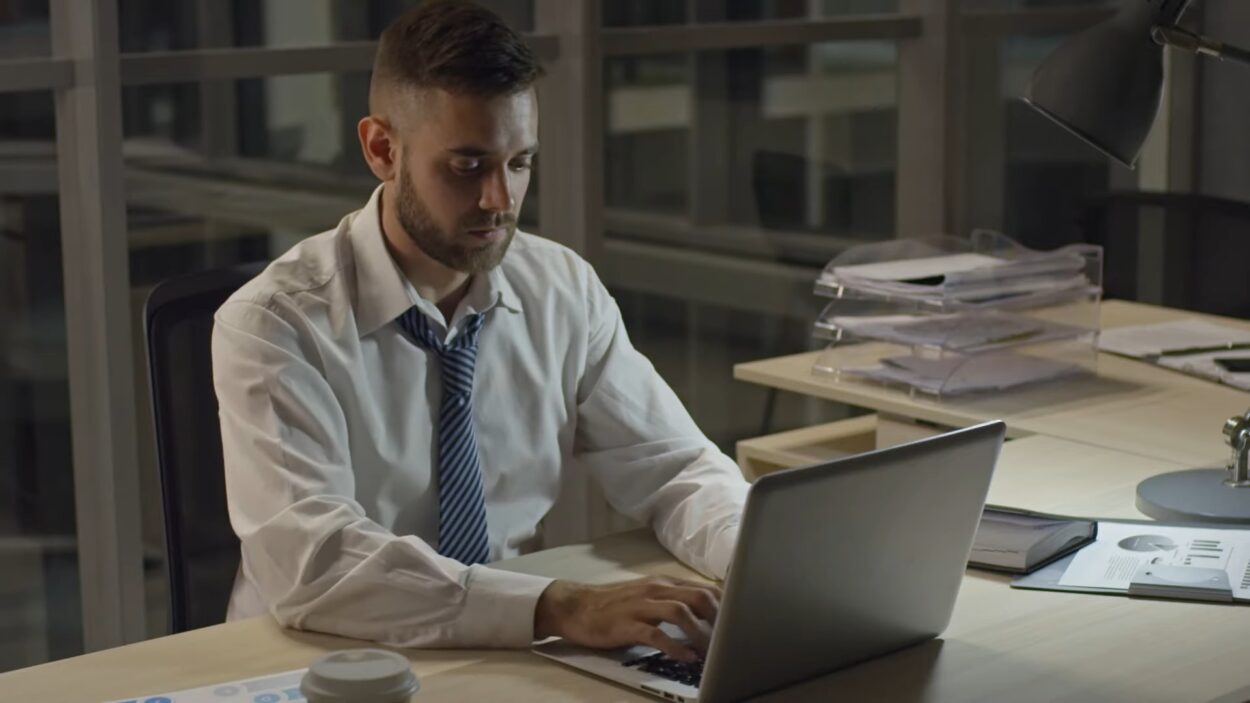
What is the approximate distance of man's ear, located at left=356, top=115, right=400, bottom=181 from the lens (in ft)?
6.93

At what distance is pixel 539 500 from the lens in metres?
2.23

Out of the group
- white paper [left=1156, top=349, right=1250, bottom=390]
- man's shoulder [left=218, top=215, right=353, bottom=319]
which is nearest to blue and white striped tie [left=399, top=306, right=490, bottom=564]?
man's shoulder [left=218, top=215, right=353, bottom=319]

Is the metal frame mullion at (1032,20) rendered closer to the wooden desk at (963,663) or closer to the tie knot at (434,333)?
the tie knot at (434,333)

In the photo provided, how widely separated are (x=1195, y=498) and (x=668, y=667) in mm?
861

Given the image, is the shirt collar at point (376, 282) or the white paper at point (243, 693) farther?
the shirt collar at point (376, 282)

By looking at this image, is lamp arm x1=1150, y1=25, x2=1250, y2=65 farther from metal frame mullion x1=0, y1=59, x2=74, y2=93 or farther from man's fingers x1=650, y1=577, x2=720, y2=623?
metal frame mullion x1=0, y1=59, x2=74, y2=93

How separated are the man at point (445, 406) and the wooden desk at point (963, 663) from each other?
0.07 meters

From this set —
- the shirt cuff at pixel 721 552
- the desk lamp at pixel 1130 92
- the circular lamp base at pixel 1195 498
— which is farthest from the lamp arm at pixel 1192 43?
the shirt cuff at pixel 721 552

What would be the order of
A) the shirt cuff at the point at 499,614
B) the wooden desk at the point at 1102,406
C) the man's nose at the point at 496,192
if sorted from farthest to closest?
the wooden desk at the point at 1102,406
the man's nose at the point at 496,192
the shirt cuff at the point at 499,614

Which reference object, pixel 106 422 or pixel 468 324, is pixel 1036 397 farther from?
pixel 106 422

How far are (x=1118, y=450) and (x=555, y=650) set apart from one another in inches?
43.8

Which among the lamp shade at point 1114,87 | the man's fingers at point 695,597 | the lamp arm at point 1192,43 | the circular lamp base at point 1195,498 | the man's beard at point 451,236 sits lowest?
the circular lamp base at point 1195,498

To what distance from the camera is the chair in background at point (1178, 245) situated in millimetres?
3598

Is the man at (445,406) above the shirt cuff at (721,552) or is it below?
above
